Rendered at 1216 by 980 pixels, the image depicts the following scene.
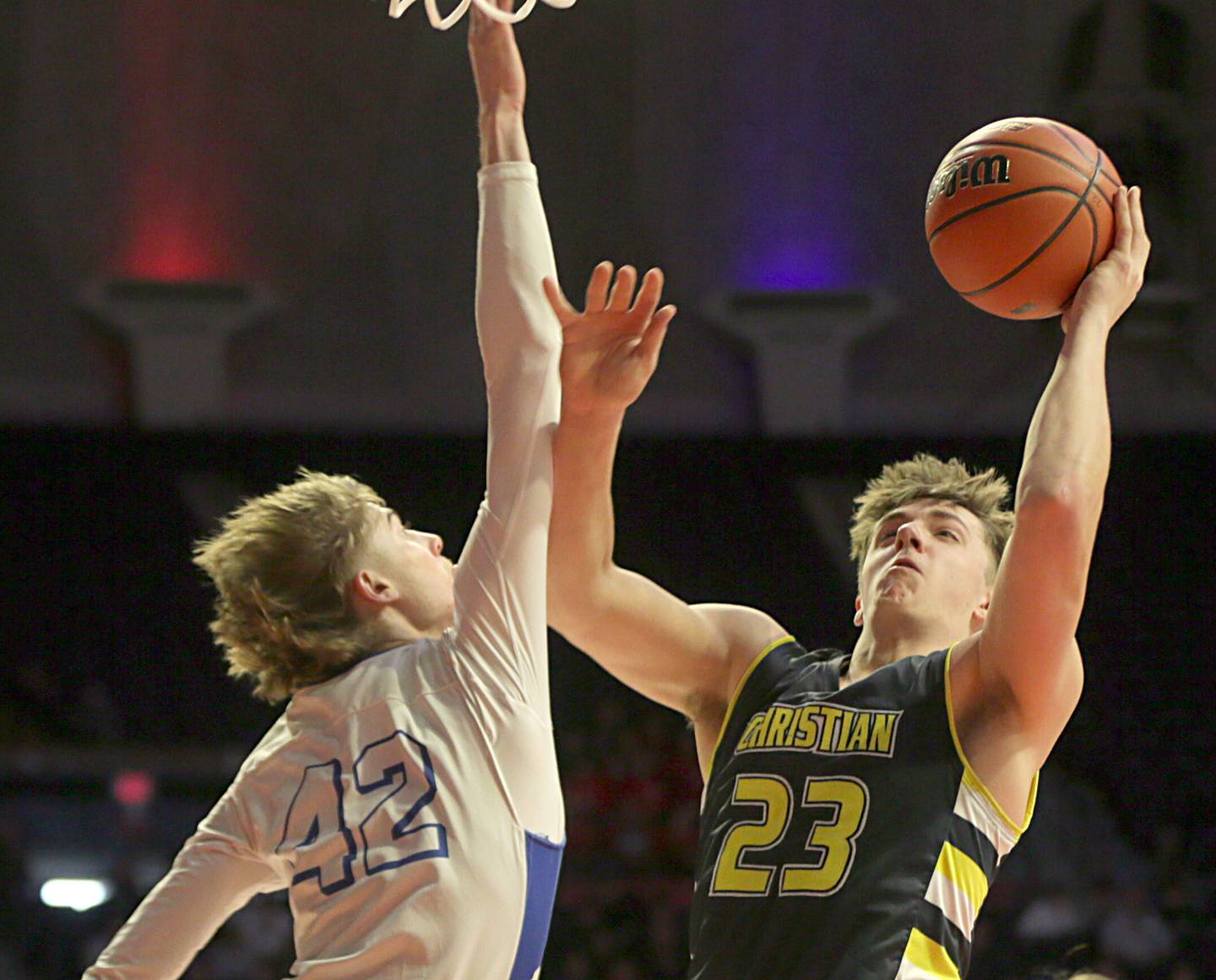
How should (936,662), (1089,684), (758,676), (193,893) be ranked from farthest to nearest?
(1089,684) → (758,676) → (936,662) → (193,893)

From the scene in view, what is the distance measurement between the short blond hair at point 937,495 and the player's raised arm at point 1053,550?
1.65 feet

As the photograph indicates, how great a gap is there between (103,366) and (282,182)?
1775mm

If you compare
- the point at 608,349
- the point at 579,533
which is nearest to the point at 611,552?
the point at 579,533

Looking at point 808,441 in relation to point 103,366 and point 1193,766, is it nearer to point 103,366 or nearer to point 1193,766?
point 1193,766

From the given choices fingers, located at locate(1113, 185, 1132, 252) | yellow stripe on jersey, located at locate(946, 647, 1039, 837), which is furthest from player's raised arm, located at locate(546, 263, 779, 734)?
fingers, located at locate(1113, 185, 1132, 252)

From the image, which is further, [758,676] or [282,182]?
[282,182]

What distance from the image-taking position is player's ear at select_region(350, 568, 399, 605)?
8.41 feet

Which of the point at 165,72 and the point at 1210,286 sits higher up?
the point at 165,72

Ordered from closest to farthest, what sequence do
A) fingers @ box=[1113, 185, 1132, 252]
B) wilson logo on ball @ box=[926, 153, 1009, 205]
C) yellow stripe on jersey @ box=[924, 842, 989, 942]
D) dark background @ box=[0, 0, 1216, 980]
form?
yellow stripe on jersey @ box=[924, 842, 989, 942] < fingers @ box=[1113, 185, 1132, 252] < wilson logo on ball @ box=[926, 153, 1009, 205] < dark background @ box=[0, 0, 1216, 980]

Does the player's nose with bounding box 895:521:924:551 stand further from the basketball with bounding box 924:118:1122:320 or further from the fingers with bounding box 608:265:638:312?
the fingers with bounding box 608:265:638:312

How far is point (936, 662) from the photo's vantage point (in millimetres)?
2928

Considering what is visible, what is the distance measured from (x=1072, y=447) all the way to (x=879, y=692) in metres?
0.62

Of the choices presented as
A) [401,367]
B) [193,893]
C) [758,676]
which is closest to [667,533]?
[401,367]

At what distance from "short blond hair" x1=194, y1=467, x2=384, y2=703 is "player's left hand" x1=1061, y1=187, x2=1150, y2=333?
138 centimetres
